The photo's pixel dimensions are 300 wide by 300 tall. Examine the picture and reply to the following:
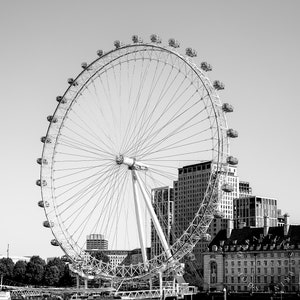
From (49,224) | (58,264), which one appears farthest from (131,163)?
(58,264)

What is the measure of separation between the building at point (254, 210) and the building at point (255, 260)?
272 feet

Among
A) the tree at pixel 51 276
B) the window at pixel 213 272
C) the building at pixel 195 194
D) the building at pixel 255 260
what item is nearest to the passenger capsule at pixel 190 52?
the building at pixel 255 260

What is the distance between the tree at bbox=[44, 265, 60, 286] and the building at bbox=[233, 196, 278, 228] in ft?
232

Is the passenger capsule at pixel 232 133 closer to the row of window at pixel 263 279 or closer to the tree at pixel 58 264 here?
the row of window at pixel 263 279

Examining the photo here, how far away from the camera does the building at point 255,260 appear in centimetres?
9869

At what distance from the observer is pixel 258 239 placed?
104 metres

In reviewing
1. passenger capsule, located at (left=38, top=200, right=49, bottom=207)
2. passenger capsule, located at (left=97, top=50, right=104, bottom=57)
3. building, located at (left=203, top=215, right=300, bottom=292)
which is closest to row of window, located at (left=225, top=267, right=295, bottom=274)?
building, located at (left=203, top=215, right=300, bottom=292)

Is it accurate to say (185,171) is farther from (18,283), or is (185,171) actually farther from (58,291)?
(58,291)

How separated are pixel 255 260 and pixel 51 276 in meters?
46.6

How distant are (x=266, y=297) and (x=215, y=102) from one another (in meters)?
34.1

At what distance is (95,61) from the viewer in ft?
221

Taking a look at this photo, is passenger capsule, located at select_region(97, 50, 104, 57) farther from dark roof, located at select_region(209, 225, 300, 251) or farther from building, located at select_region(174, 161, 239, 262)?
building, located at select_region(174, 161, 239, 262)

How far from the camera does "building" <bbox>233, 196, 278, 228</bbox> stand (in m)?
191

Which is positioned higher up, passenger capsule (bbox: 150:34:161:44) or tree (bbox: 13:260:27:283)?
passenger capsule (bbox: 150:34:161:44)
